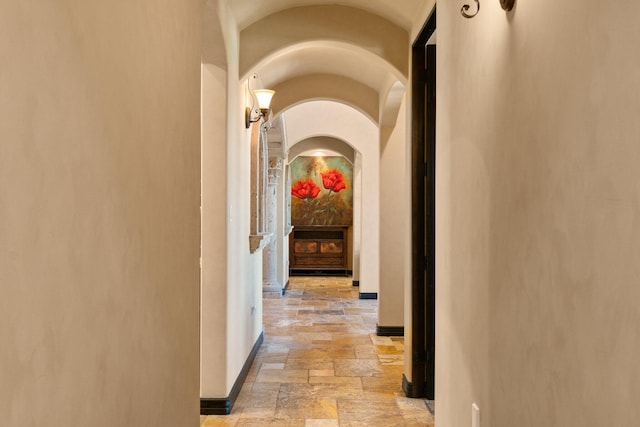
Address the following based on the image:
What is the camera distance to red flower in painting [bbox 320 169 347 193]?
14312mm

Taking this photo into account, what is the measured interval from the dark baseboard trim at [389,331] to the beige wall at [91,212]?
16.2ft

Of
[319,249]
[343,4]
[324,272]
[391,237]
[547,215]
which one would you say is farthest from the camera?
[319,249]

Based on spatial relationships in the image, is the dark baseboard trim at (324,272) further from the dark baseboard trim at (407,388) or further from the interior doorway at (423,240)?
the interior doorway at (423,240)

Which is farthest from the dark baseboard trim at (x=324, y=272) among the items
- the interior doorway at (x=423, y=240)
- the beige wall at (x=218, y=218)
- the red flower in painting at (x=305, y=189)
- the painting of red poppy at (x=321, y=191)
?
the beige wall at (x=218, y=218)

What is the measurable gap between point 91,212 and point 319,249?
12.7 metres

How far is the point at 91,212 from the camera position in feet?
4.21

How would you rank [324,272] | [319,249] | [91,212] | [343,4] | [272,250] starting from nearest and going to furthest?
[91,212]
[343,4]
[272,250]
[324,272]
[319,249]

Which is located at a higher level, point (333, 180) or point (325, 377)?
point (333, 180)

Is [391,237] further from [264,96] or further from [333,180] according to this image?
[333,180]

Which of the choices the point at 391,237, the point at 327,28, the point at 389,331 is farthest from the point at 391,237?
the point at 327,28

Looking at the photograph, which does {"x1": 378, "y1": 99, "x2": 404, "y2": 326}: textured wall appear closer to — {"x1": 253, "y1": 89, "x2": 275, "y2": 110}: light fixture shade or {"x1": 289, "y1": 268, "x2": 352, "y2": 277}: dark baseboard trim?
{"x1": 253, "y1": 89, "x2": 275, "y2": 110}: light fixture shade

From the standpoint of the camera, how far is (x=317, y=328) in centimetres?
733

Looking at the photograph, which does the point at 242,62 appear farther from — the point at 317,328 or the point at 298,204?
the point at 298,204

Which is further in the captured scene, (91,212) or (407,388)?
(407,388)
